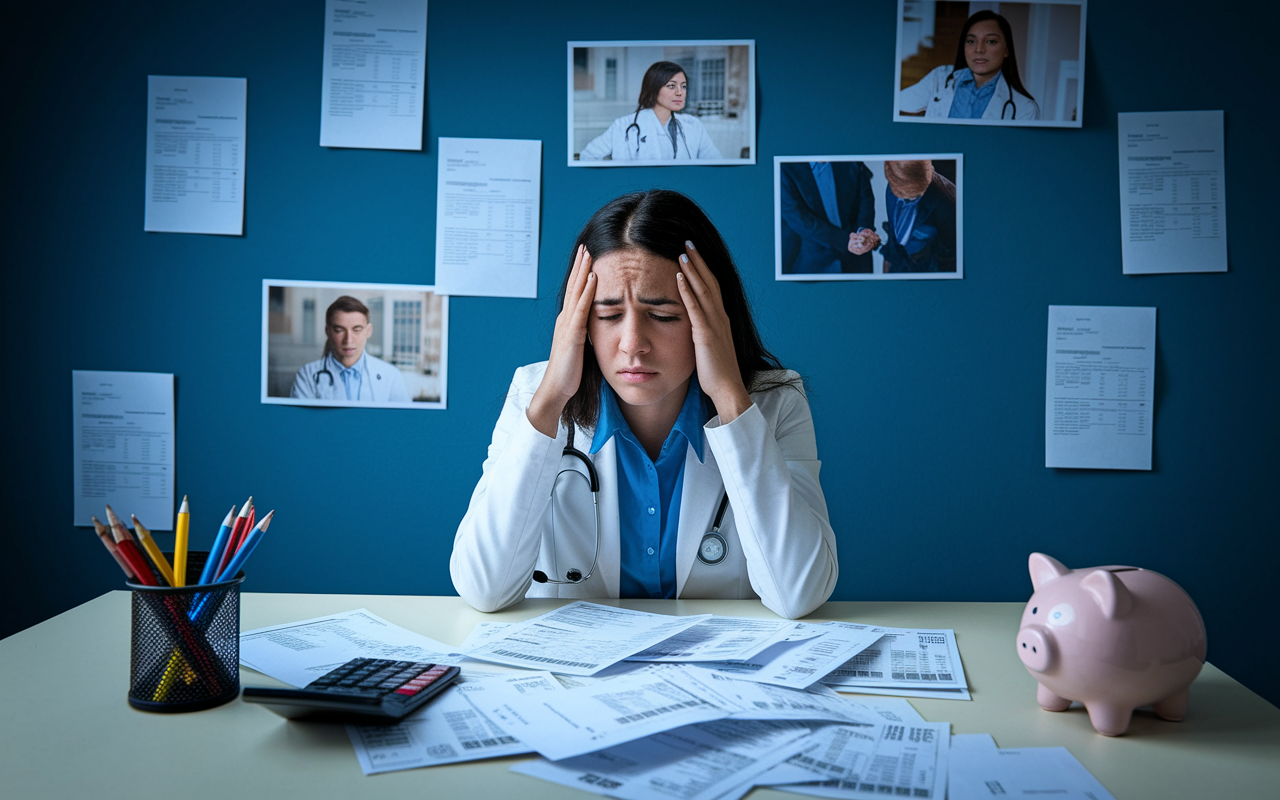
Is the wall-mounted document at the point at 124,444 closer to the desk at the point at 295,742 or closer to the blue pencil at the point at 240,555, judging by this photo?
the desk at the point at 295,742

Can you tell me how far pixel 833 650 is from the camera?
3.40ft

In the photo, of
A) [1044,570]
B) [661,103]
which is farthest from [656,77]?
[1044,570]

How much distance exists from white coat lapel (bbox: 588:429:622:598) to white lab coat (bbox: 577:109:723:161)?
99 cm

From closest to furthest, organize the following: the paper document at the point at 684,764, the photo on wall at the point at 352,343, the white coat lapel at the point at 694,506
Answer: the paper document at the point at 684,764
the white coat lapel at the point at 694,506
the photo on wall at the point at 352,343

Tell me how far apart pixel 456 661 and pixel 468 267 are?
4.69ft

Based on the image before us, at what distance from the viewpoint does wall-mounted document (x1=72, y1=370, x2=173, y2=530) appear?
226cm

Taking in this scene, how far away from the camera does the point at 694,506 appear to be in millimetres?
1487

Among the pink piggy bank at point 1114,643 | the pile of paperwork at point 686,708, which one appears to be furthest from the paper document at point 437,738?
the pink piggy bank at point 1114,643

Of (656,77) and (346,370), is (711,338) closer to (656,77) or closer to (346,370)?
(656,77)

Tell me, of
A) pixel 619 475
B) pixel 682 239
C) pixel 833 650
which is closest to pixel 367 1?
pixel 682 239

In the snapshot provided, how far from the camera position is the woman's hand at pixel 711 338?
1.37 m

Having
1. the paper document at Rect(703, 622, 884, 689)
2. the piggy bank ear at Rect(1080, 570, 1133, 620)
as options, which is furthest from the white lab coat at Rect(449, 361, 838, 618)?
the piggy bank ear at Rect(1080, 570, 1133, 620)

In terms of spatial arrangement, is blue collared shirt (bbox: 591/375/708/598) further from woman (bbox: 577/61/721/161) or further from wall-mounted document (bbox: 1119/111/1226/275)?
wall-mounted document (bbox: 1119/111/1226/275)

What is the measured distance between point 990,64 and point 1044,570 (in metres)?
1.72
